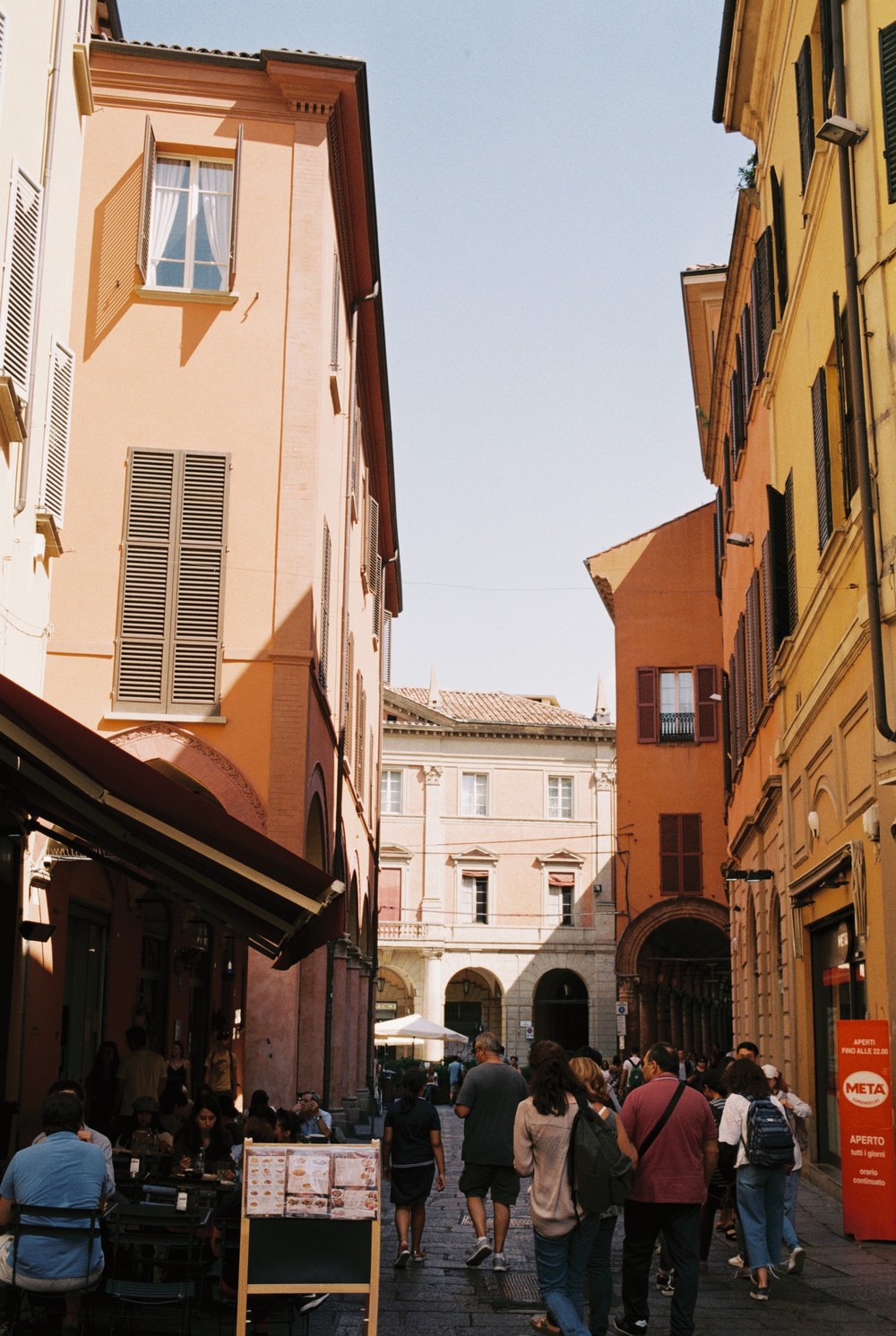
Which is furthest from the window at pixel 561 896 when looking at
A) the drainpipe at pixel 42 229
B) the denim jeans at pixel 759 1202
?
the denim jeans at pixel 759 1202

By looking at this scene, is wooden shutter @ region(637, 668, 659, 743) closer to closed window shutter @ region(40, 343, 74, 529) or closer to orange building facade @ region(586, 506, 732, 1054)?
orange building facade @ region(586, 506, 732, 1054)

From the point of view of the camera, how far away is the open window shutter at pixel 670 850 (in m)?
41.7

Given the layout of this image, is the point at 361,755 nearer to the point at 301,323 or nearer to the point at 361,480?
the point at 361,480

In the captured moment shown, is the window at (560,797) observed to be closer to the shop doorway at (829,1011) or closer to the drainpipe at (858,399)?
the shop doorway at (829,1011)

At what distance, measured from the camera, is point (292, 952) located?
36.2 feet

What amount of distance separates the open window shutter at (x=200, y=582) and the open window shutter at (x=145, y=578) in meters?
0.17

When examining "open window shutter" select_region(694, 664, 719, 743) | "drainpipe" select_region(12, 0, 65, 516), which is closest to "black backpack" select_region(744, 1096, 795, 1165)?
"drainpipe" select_region(12, 0, 65, 516)

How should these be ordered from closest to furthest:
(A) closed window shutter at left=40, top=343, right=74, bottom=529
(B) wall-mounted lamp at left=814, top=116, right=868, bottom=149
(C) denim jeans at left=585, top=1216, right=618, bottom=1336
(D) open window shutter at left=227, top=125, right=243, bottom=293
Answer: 1. (C) denim jeans at left=585, top=1216, right=618, bottom=1336
2. (A) closed window shutter at left=40, top=343, right=74, bottom=529
3. (B) wall-mounted lamp at left=814, top=116, right=868, bottom=149
4. (D) open window shutter at left=227, top=125, right=243, bottom=293

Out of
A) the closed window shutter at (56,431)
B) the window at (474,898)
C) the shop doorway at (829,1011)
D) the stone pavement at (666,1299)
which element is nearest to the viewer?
the stone pavement at (666,1299)

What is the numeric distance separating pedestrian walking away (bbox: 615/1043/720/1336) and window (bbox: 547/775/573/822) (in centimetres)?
5126

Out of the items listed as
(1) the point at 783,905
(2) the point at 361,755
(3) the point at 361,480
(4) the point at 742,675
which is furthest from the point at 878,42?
(2) the point at 361,755

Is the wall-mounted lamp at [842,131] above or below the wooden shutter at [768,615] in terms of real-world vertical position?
above

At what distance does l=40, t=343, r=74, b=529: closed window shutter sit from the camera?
39.8 feet

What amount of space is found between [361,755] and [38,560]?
1697 cm
